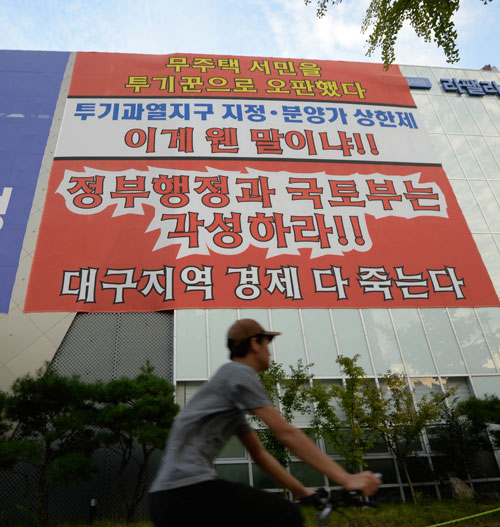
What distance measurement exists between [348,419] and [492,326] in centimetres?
596

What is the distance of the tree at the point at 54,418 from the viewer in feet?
30.8

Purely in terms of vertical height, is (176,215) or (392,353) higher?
(176,215)

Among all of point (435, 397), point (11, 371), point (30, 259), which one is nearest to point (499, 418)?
point (435, 397)

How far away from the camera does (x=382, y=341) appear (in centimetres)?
1345

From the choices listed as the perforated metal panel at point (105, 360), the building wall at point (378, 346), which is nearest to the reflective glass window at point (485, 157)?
the building wall at point (378, 346)

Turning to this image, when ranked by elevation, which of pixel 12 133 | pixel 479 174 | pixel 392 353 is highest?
pixel 12 133

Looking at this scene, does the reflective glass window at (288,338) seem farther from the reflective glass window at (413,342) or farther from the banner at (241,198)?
the reflective glass window at (413,342)

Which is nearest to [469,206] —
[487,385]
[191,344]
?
[487,385]

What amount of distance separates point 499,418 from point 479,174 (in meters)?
9.77

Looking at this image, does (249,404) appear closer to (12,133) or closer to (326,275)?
(326,275)

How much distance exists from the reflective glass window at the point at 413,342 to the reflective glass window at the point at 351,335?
116 cm

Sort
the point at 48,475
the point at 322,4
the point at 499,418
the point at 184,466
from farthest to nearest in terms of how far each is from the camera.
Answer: the point at 499,418 < the point at 48,475 < the point at 322,4 < the point at 184,466

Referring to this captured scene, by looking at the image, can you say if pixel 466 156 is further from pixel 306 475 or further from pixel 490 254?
pixel 306 475

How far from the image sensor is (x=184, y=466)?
1.72m
